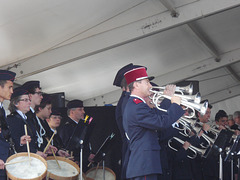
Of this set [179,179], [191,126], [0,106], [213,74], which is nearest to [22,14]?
[0,106]

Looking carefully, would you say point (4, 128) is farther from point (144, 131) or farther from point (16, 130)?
point (144, 131)

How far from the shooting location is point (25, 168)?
159 inches

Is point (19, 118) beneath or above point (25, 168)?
above

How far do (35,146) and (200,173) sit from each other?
10.5 feet

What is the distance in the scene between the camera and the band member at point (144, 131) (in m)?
3.63

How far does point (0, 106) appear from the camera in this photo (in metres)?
4.27

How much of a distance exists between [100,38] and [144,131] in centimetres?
374

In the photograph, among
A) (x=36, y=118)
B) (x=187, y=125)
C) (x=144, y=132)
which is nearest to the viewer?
(x=144, y=132)

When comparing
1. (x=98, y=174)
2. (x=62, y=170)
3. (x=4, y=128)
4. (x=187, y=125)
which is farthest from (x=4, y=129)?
(x=187, y=125)

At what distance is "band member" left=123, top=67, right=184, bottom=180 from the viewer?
3629 millimetres

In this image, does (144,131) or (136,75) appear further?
(136,75)

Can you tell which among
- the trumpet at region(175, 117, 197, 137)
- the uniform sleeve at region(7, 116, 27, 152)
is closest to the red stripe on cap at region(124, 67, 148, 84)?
the trumpet at region(175, 117, 197, 137)

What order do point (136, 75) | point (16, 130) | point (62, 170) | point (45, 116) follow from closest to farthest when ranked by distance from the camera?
point (136, 75), point (16, 130), point (62, 170), point (45, 116)

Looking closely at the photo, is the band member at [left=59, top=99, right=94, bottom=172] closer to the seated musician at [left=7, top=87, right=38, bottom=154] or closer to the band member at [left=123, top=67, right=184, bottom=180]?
the seated musician at [left=7, top=87, right=38, bottom=154]
